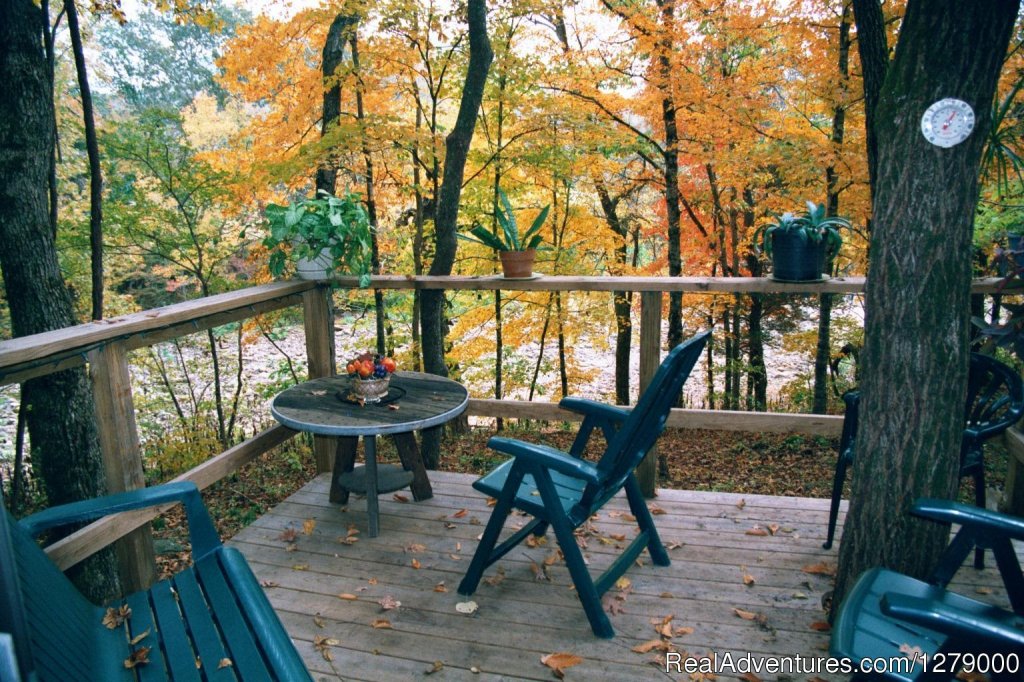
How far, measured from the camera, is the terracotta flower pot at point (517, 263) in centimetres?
320

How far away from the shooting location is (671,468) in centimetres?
666

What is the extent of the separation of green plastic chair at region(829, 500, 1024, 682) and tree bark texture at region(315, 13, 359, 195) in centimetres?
537

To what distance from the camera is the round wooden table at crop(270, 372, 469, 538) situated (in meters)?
2.52

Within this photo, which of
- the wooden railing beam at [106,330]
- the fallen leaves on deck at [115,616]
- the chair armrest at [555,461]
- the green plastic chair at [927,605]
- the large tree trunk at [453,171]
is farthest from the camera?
the large tree trunk at [453,171]

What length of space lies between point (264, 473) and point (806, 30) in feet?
21.5

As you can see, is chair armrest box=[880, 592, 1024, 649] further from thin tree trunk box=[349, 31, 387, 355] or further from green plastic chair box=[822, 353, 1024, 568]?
thin tree trunk box=[349, 31, 387, 355]

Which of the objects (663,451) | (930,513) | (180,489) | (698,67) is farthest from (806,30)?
(180,489)

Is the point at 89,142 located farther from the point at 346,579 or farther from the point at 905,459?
the point at 905,459

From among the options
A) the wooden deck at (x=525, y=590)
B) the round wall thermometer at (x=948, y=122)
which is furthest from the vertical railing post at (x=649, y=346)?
the round wall thermometer at (x=948, y=122)

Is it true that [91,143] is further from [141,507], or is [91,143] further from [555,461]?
[555,461]

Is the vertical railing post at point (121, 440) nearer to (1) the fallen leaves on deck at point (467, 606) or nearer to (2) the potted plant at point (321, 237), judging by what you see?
(2) the potted plant at point (321, 237)

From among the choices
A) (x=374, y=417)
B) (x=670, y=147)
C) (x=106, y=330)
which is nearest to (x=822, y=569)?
(x=374, y=417)

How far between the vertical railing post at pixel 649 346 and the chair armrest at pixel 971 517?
4.84ft

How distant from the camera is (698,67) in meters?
6.78
